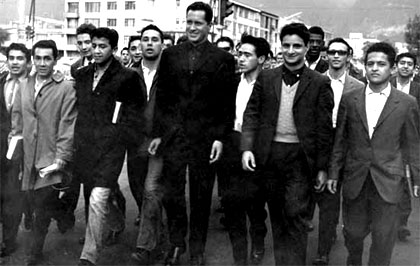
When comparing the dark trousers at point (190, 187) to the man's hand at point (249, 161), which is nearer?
the man's hand at point (249, 161)

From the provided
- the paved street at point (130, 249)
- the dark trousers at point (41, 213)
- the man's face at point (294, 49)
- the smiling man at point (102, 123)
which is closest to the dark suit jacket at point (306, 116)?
the man's face at point (294, 49)

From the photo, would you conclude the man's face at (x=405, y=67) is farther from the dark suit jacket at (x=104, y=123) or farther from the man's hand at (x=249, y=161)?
the dark suit jacket at (x=104, y=123)

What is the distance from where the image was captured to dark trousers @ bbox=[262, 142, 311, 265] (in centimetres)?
424

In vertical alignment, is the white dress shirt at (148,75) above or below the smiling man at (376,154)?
above

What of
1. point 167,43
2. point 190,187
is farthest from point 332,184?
point 167,43

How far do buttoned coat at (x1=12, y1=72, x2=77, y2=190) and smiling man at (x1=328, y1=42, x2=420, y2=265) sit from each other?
211cm

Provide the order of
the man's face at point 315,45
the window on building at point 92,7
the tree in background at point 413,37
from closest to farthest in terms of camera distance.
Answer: the man's face at point 315,45 < the window on building at point 92,7 < the tree in background at point 413,37

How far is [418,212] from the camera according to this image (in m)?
7.09

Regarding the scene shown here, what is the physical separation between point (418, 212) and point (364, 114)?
3.26 meters

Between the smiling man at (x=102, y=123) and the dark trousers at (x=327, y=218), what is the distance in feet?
5.62

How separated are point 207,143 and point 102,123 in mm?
851

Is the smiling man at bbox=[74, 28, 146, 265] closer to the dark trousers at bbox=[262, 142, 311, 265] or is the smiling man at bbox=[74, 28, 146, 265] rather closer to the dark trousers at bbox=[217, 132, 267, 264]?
the dark trousers at bbox=[217, 132, 267, 264]

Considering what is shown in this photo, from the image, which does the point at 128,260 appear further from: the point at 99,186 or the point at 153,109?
the point at 153,109

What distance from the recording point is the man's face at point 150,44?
525 centimetres
